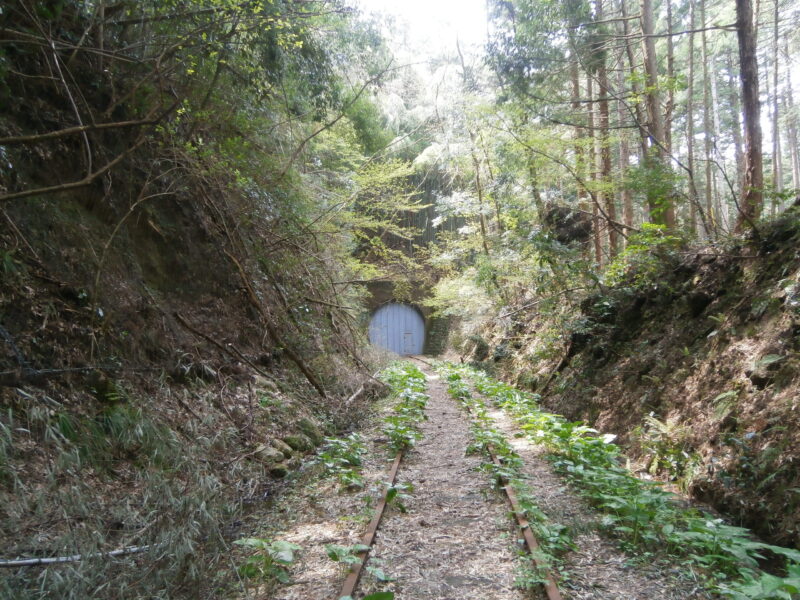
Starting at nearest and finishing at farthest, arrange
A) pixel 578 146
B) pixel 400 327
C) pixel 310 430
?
pixel 310 430 < pixel 578 146 < pixel 400 327

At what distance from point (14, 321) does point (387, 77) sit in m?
→ 9.20

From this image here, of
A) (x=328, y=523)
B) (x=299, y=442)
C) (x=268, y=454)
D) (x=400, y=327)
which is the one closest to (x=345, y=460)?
(x=299, y=442)

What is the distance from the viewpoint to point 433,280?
21.9 meters

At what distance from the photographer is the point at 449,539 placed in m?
3.56

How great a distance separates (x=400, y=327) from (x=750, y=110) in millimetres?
19100

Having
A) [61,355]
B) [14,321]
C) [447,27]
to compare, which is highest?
[447,27]

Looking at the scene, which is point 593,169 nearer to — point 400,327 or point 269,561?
A: point 269,561

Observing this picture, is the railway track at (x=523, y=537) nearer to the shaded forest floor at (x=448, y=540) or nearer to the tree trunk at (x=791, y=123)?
the shaded forest floor at (x=448, y=540)

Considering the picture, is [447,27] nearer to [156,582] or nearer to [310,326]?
[310,326]

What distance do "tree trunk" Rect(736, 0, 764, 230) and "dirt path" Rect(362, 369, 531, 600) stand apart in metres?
4.54

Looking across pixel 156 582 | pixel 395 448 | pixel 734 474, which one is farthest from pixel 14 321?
pixel 734 474

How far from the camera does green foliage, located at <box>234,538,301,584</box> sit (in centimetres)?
295

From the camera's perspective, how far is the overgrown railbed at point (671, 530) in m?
2.68

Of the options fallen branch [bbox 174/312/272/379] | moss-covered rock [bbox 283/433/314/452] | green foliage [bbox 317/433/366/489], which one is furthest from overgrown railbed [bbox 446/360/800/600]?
fallen branch [bbox 174/312/272/379]
